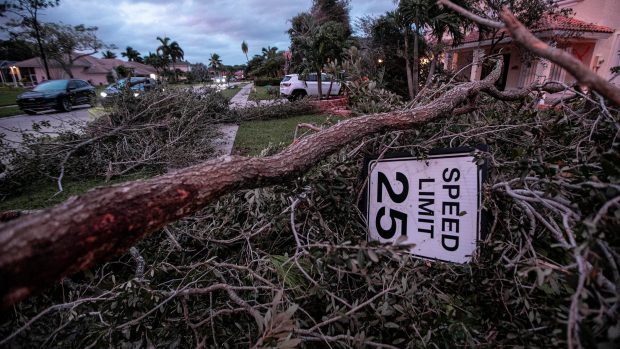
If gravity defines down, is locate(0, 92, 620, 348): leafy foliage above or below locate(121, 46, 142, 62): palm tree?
below

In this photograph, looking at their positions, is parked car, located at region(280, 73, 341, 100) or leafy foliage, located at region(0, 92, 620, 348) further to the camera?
parked car, located at region(280, 73, 341, 100)

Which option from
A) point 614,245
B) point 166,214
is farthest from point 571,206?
point 166,214

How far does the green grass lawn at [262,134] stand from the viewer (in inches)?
259

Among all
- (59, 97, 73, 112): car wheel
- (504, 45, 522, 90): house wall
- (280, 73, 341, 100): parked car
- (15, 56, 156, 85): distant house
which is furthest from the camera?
(15, 56, 156, 85): distant house

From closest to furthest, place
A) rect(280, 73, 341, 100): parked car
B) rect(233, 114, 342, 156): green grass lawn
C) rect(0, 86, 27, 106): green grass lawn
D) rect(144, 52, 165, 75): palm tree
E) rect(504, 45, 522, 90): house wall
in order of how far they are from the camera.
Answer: rect(233, 114, 342, 156): green grass lawn, rect(504, 45, 522, 90): house wall, rect(280, 73, 341, 100): parked car, rect(0, 86, 27, 106): green grass lawn, rect(144, 52, 165, 75): palm tree

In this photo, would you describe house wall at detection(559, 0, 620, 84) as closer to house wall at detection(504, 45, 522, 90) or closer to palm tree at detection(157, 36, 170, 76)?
house wall at detection(504, 45, 522, 90)

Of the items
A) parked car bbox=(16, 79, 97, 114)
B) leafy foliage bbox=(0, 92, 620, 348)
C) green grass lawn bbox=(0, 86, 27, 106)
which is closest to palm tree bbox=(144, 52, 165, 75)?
green grass lawn bbox=(0, 86, 27, 106)

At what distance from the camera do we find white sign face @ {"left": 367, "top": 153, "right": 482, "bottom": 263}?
171 centimetres

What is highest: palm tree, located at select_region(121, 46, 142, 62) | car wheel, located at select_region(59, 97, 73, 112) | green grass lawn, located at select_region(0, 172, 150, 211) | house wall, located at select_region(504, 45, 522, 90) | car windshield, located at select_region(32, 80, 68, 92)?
palm tree, located at select_region(121, 46, 142, 62)

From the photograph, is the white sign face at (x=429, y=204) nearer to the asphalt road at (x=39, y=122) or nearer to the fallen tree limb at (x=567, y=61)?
the fallen tree limb at (x=567, y=61)

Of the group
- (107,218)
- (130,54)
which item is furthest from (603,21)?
(130,54)

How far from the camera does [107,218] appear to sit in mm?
1017

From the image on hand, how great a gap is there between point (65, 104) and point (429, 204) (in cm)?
1727

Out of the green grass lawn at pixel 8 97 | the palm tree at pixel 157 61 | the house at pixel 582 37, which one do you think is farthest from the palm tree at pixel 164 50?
the house at pixel 582 37
